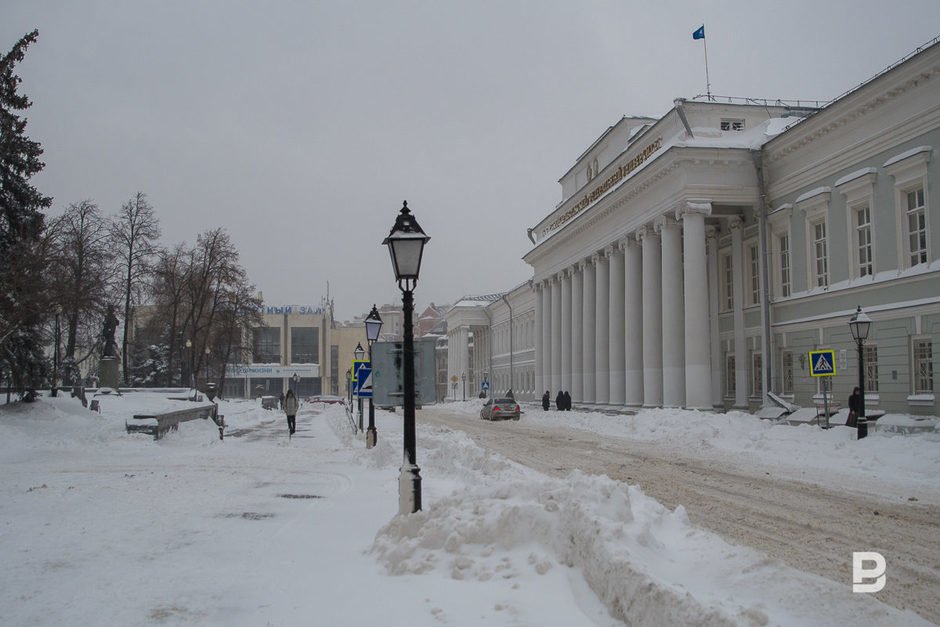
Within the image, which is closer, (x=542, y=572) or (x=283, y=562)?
(x=542, y=572)

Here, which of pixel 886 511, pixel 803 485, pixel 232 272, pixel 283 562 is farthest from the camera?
pixel 232 272

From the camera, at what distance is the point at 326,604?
6461mm

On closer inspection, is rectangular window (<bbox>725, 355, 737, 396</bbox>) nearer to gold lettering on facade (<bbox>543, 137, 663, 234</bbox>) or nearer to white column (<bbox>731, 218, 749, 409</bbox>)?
white column (<bbox>731, 218, 749, 409</bbox>)

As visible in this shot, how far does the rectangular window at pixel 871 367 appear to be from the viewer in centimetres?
2623

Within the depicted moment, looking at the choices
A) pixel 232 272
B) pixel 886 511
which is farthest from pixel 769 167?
pixel 232 272

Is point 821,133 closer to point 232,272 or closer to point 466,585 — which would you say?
point 466,585

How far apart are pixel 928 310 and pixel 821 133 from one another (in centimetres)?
860

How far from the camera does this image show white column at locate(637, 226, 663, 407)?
4022 centimetres

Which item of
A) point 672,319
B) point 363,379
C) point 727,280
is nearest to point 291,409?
point 363,379

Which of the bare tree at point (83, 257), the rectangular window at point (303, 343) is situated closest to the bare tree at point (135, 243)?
the bare tree at point (83, 257)

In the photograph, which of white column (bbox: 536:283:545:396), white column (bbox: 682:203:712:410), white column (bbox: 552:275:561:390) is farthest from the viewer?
white column (bbox: 536:283:545:396)

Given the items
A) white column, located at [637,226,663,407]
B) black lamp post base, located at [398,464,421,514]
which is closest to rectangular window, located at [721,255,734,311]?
white column, located at [637,226,663,407]

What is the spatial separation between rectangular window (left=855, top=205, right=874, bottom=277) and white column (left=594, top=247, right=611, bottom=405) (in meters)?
21.1

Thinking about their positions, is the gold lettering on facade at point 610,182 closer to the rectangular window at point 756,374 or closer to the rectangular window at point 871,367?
the rectangular window at point 756,374
